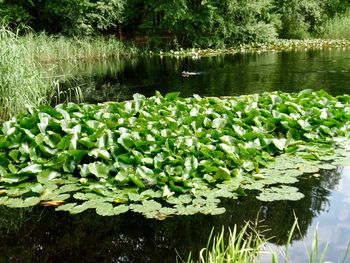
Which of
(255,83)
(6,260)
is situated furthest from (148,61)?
(6,260)

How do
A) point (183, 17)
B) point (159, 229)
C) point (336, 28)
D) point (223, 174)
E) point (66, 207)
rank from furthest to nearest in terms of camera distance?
point (336, 28) < point (183, 17) < point (223, 174) < point (66, 207) < point (159, 229)

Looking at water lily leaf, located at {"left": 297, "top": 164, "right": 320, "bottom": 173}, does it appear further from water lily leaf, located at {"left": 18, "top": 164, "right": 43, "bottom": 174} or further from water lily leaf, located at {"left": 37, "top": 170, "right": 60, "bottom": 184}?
water lily leaf, located at {"left": 18, "top": 164, "right": 43, "bottom": 174}

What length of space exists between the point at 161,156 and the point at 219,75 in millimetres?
7964

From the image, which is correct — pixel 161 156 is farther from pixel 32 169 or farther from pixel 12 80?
pixel 12 80

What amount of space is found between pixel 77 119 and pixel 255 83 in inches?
244

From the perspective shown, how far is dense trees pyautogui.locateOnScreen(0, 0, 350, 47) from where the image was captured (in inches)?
739

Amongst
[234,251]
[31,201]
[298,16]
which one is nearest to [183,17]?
[298,16]

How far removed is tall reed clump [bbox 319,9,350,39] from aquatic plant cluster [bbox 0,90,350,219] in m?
17.3

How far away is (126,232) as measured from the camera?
3.10 metres

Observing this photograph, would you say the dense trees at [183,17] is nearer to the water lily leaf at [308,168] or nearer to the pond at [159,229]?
the water lily leaf at [308,168]

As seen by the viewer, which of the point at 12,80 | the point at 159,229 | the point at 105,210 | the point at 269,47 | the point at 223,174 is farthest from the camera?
the point at 269,47

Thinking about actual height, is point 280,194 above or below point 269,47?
below

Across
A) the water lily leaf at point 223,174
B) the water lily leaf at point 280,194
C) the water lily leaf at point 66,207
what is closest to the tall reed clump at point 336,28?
the water lily leaf at point 280,194

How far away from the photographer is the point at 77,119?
4.60 m
